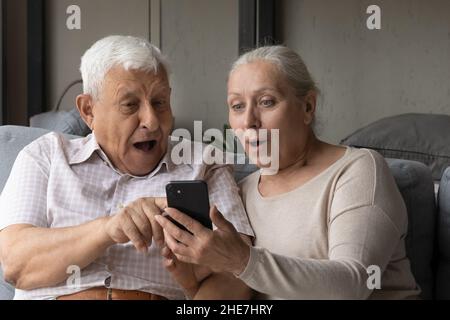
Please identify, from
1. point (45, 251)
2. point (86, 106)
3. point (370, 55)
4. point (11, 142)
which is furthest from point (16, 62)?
point (45, 251)

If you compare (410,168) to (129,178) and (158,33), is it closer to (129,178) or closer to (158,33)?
(129,178)

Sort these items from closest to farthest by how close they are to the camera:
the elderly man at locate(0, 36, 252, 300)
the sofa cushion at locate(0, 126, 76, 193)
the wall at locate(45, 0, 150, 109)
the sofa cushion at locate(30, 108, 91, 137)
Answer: the elderly man at locate(0, 36, 252, 300) < the sofa cushion at locate(0, 126, 76, 193) < the sofa cushion at locate(30, 108, 91, 137) < the wall at locate(45, 0, 150, 109)

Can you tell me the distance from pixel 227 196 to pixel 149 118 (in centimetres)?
23

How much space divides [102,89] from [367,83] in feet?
7.04

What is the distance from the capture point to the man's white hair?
1459mm

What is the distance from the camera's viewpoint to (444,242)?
1441 mm

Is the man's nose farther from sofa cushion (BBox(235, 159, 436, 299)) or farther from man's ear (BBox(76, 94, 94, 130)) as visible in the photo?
sofa cushion (BBox(235, 159, 436, 299))

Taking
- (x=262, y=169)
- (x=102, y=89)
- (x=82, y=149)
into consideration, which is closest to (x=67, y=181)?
(x=82, y=149)

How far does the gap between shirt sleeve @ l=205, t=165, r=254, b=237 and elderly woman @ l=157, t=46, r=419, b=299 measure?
3 cm

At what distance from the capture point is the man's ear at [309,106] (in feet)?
4.71

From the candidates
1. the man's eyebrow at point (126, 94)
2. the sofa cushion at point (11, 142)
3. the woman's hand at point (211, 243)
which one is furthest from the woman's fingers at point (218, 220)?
the sofa cushion at point (11, 142)

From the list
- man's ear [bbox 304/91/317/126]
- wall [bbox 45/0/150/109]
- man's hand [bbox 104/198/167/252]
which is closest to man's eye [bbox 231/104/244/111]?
man's ear [bbox 304/91/317/126]

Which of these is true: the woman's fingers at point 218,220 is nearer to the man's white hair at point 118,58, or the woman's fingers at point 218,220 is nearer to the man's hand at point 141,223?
the man's hand at point 141,223

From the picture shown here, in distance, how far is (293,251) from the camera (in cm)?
132
